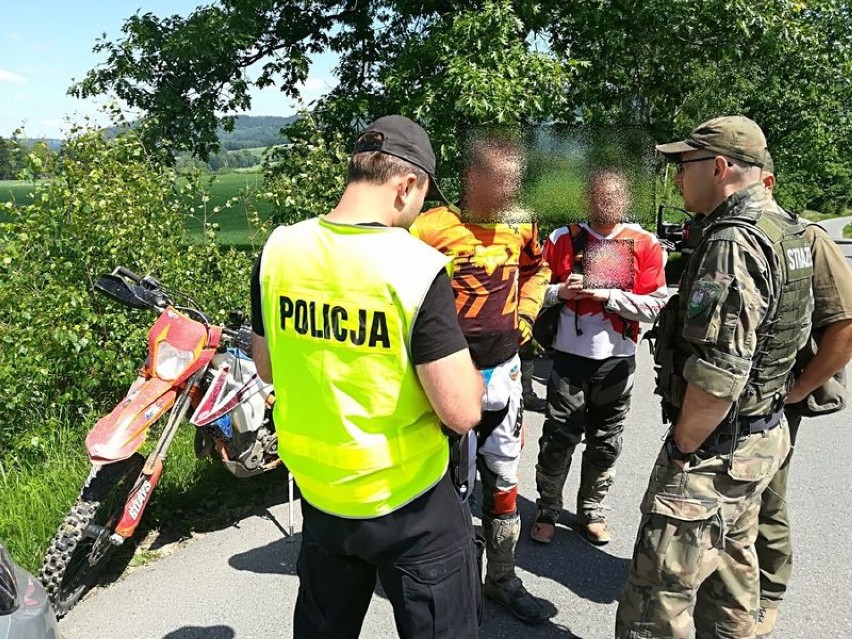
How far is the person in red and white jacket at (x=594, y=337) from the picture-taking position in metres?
3.36

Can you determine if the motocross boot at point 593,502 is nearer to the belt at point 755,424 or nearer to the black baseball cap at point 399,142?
the belt at point 755,424

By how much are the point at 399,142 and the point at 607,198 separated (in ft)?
4.02

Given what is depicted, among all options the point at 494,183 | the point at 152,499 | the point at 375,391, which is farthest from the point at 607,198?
the point at 152,499

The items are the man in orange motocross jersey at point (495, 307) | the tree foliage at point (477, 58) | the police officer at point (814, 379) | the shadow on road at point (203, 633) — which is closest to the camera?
the police officer at point (814, 379)

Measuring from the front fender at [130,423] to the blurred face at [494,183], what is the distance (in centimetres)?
162

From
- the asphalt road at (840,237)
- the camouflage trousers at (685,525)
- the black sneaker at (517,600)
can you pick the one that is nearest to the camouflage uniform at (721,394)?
the camouflage trousers at (685,525)

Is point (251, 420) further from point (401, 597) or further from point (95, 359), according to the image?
point (401, 597)

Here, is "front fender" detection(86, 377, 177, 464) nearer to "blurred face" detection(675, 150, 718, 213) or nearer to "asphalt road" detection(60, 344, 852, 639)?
"asphalt road" detection(60, 344, 852, 639)

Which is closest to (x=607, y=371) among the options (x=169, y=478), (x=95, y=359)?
(x=169, y=478)

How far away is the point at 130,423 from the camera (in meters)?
2.93

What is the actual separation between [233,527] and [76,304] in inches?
61.8

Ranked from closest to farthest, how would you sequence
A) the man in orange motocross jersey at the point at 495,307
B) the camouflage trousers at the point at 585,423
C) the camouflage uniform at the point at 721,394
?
the camouflage uniform at the point at 721,394 < the man in orange motocross jersey at the point at 495,307 < the camouflage trousers at the point at 585,423

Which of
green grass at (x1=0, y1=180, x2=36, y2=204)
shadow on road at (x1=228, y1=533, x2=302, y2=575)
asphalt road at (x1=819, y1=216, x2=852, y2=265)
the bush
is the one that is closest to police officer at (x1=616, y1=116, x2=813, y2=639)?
shadow on road at (x1=228, y1=533, x2=302, y2=575)

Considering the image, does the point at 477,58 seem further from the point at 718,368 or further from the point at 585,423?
the point at 718,368
